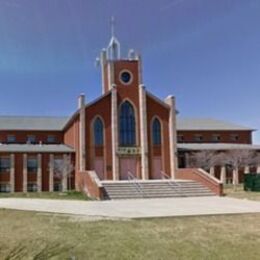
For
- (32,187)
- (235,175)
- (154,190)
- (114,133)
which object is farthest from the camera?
(235,175)

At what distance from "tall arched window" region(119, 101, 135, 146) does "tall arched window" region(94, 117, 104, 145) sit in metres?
1.90

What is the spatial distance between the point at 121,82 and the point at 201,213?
2483 centimetres

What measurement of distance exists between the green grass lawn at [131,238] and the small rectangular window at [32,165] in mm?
24569

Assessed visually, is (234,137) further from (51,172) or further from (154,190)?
(154,190)

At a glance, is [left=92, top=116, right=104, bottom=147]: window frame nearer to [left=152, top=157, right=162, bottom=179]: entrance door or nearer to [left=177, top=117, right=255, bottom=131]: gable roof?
[left=152, top=157, right=162, bottom=179]: entrance door

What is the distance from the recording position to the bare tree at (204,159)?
42562 mm

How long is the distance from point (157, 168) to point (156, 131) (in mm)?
3678

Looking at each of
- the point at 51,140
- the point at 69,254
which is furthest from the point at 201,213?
the point at 51,140

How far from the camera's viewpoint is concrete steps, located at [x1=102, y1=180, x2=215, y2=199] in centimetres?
2830

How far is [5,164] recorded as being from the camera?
39.7 metres

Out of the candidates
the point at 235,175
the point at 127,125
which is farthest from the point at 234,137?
the point at 127,125

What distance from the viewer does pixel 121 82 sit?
40281mm

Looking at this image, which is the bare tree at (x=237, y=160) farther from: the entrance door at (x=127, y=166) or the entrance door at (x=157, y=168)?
the entrance door at (x=127, y=166)

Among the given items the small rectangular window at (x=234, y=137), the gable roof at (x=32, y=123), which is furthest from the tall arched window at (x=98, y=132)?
the small rectangular window at (x=234, y=137)
